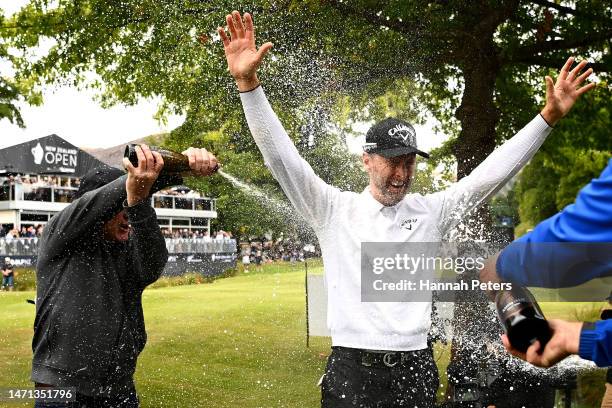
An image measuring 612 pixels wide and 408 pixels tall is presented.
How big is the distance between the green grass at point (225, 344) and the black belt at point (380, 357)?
2.76 m

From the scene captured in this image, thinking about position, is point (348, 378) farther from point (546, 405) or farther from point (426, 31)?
point (426, 31)

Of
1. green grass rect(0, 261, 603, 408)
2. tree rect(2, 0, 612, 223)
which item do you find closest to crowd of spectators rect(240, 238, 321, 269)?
green grass rect(0, 261, 603, 408)

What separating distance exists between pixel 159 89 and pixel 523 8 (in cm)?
446

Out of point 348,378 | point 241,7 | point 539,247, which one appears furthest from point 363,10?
point 539,247

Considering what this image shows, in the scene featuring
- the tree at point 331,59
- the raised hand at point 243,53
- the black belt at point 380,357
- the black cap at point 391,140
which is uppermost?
the tree at point 331,59

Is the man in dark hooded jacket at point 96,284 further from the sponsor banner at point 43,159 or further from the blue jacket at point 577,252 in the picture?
the sponsor banner at point 43,159

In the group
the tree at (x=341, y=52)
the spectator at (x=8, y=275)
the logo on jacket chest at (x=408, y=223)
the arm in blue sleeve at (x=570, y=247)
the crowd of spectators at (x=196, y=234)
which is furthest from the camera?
the spectator at (x=8, y=275)

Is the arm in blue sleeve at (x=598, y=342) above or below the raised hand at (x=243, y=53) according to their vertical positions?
below

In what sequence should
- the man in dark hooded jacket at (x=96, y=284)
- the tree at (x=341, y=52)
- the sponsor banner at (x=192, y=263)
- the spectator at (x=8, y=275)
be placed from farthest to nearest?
the sponsor banner at (x=192, y=263), the spectator at (x=8, y=275), the tree at (x=341, y=52), the man in dark hooded jacket at (x=96, y=284)

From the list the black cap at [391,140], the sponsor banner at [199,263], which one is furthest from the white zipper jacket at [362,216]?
the sponsor banner at [199,263]

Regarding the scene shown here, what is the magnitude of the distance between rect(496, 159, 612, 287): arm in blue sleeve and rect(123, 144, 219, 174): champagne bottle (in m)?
1.45

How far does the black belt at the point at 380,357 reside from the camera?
310 centimetres

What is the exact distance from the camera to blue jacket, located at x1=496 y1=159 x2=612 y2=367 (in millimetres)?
1678

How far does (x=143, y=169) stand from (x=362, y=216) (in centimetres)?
97
